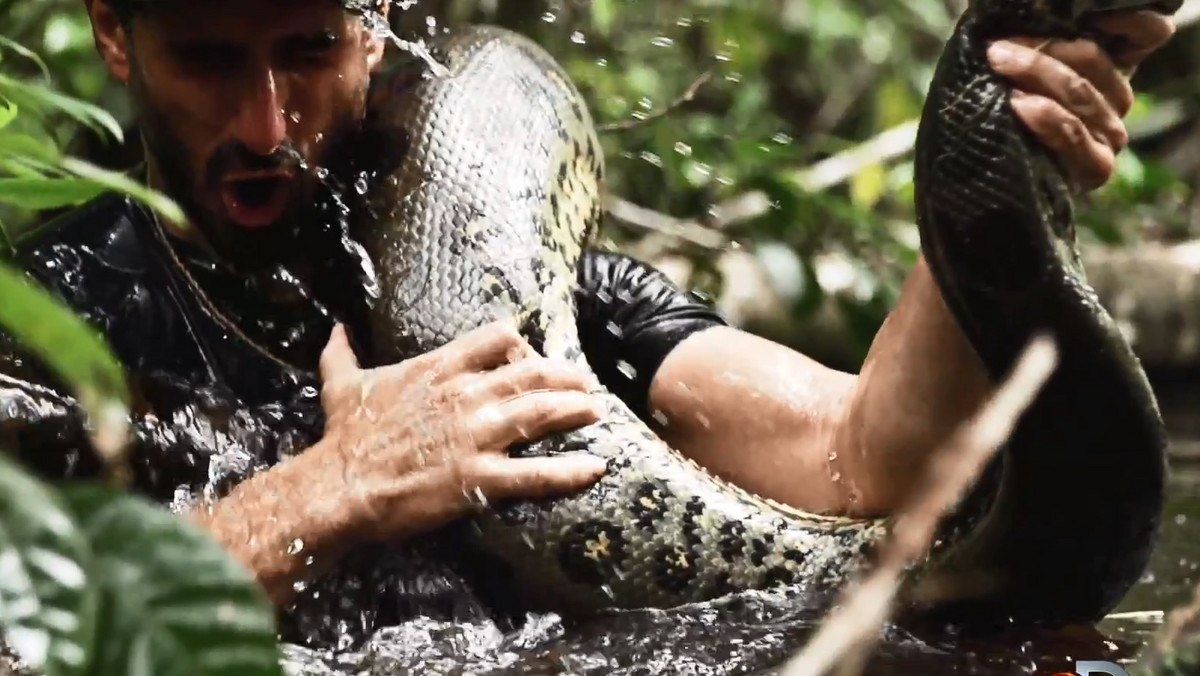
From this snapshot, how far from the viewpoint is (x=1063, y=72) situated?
1.47 m

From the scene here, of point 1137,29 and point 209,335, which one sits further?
point 209,335

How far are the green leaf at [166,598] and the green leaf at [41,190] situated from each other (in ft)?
2.03

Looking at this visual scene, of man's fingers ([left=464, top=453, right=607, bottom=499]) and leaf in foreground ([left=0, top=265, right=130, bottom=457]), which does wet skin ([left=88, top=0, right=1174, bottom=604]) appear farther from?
leaf in foreground ([left=0, top=265, right=130, bottom=457])

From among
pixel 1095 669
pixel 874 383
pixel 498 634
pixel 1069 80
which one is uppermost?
pixel 1069 80

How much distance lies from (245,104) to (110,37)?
1.38ft

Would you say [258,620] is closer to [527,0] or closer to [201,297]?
[201,297]

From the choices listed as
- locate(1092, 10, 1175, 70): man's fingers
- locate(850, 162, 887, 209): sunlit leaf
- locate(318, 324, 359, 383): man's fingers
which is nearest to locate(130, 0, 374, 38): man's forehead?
locate(318, 324, 359, 383): man's fingers

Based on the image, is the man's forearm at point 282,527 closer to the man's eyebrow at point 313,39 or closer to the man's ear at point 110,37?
the man's eyebrow at point 313,39

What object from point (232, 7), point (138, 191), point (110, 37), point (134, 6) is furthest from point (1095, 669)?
point (110, 37)

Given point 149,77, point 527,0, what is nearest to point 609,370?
point 149,77

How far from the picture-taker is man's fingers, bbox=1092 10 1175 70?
1.42 meters

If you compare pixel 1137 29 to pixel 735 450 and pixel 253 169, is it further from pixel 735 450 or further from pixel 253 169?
pixel 253 169

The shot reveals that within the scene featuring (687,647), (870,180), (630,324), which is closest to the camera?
(687,647)

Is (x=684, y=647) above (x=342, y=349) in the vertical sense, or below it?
below
